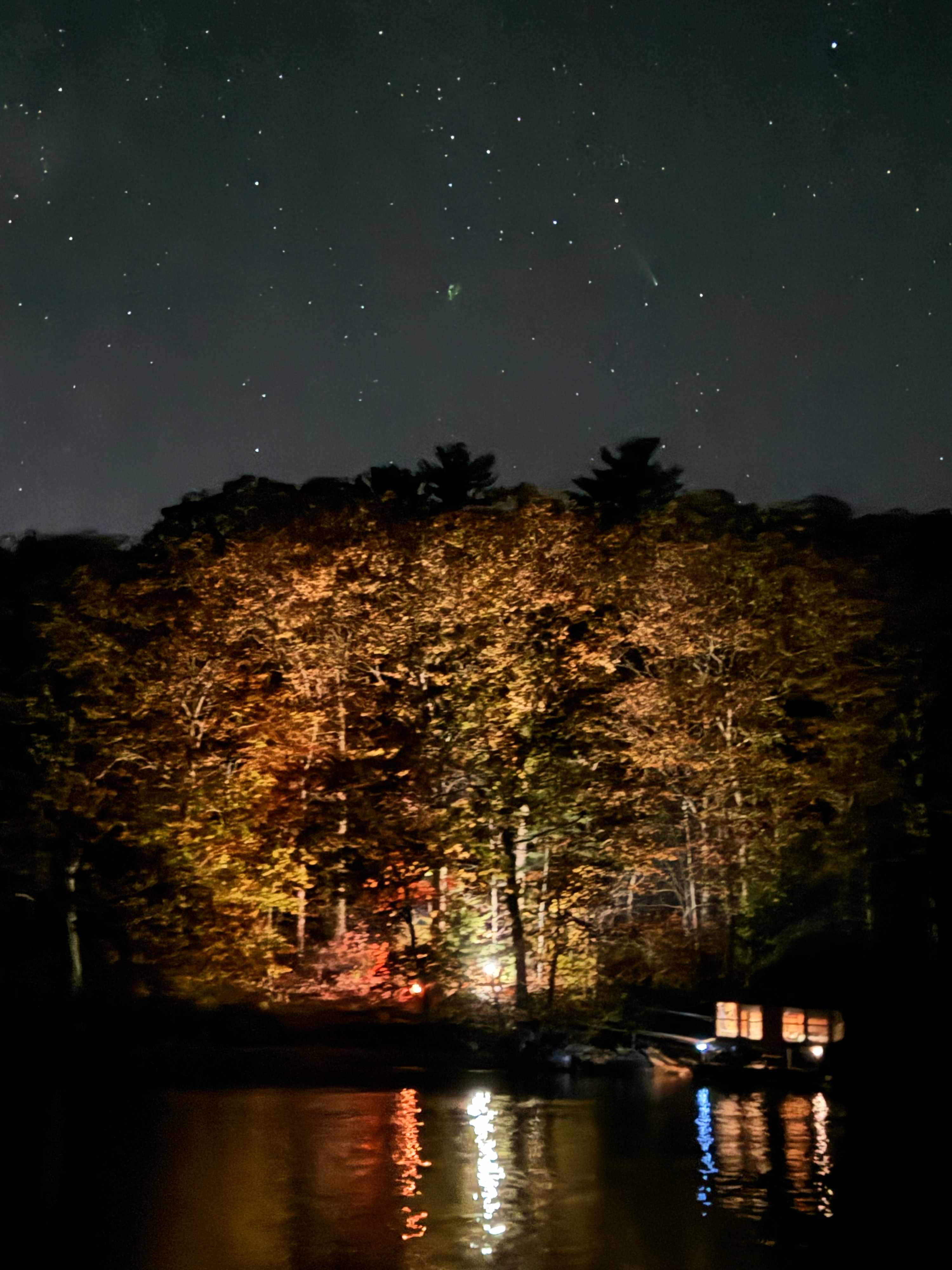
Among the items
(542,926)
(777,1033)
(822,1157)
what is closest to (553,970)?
(542,926)

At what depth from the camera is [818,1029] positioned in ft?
83.3

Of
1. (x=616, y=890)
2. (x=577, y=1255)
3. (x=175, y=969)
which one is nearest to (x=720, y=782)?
(x=616, y=890)

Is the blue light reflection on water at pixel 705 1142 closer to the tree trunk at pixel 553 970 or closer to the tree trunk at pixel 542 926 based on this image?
the tree trunk at pixel 553 970

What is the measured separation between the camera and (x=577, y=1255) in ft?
36.0

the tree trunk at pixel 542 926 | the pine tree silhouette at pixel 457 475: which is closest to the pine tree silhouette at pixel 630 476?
the pine tree silhouette at pixel 457 475

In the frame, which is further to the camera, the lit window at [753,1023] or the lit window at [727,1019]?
the lit window at [727,1019]

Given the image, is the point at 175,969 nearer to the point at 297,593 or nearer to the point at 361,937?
the point at 361,937

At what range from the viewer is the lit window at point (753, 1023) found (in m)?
25.8

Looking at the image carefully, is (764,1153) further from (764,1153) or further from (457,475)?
(457,475)

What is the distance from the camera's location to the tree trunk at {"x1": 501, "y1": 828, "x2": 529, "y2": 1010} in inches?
1104

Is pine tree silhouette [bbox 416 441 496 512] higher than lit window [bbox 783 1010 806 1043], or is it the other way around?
pine tree silhouette [bbox 416 441 496 512]

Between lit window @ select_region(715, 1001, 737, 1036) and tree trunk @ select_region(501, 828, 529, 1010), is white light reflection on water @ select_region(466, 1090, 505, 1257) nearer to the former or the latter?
tree trunk @ select_region(501, 828, 529, 1010)

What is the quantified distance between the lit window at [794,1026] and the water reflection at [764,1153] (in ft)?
5.41

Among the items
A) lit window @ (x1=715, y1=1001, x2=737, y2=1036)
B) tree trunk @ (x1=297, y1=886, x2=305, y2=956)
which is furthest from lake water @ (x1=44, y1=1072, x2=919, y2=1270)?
tree trunk @ (x1=297, y1=886, x2=305, y2=956)
